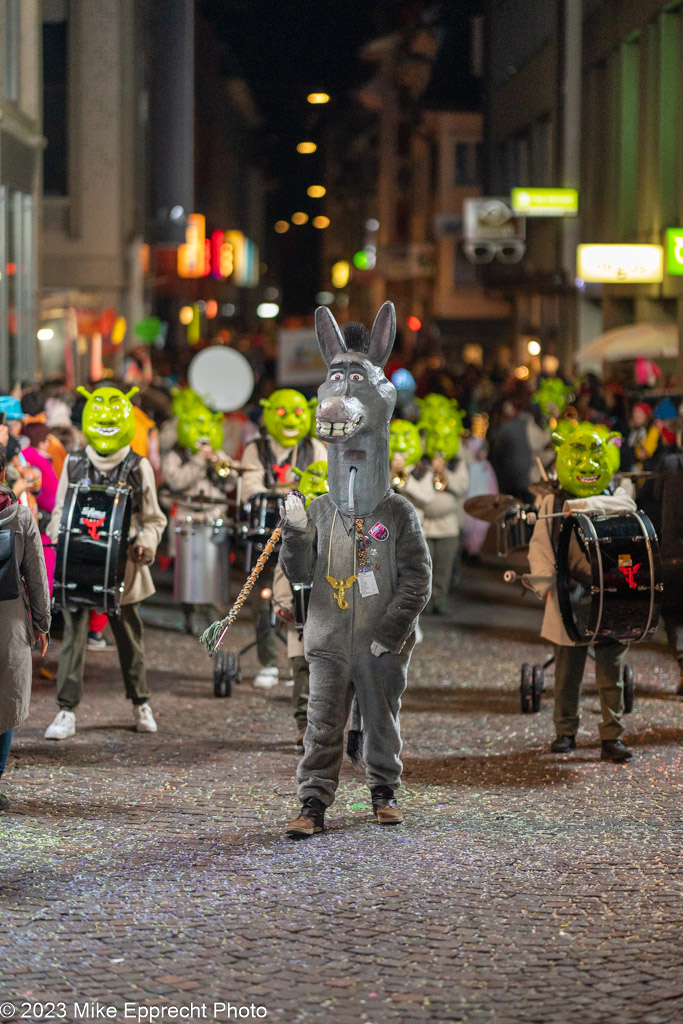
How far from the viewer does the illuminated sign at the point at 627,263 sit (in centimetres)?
2777

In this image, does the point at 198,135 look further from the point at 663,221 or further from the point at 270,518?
the point at 270,518

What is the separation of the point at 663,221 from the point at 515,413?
10203mm

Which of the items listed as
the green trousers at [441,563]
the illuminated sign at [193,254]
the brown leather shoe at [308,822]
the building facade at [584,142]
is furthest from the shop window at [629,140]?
the brown leather shoe at [308,822]

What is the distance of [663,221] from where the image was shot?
92.8 feet

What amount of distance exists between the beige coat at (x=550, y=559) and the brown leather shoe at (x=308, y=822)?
2156 mm

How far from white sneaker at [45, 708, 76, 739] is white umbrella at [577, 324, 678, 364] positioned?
17718 millimetres

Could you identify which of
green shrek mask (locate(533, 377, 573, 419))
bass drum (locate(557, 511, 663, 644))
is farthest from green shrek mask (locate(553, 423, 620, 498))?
green shrek mask (locate(533, 377, 573, 419))

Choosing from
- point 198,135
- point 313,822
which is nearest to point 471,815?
point 313,822

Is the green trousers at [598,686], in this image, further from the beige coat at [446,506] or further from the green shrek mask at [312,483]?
the beige coat at [446,506]

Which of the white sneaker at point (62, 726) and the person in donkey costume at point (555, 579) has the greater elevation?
the person in donkey costume at point (555, 579)

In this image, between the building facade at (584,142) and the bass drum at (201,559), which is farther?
the building facade at (584,142)

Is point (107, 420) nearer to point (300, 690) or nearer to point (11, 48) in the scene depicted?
point (300, 690)

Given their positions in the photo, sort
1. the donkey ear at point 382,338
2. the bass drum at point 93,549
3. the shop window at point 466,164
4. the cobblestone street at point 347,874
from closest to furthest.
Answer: the cobblestone street at point 347,874 < the donkey ear at point 382,338 < the bass drum at point 93,549 < the shop window at point 466,164

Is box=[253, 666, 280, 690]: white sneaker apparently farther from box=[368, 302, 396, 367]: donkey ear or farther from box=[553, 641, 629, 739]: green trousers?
box=[368, 302, 396, 367]: donkey ear
